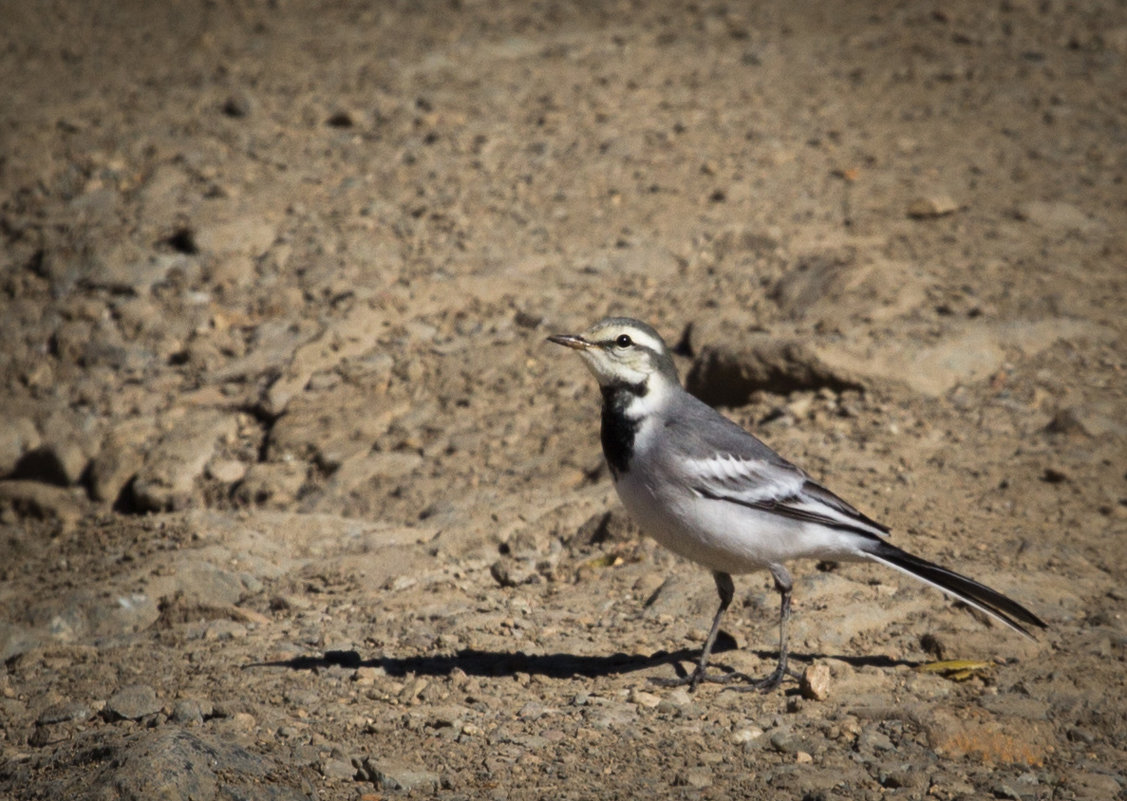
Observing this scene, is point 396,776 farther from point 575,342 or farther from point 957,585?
point 957,585

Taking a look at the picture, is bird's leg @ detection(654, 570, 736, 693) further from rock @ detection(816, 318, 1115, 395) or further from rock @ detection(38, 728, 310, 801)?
rock @ detection(816, 318, 1115, 395)

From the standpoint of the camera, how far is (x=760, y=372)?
342 inches

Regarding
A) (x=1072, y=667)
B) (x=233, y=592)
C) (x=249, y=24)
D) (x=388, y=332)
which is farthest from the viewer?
(x=249, y=24)

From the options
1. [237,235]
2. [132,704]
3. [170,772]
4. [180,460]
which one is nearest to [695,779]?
[170,772]

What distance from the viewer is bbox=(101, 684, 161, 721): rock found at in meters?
5.59

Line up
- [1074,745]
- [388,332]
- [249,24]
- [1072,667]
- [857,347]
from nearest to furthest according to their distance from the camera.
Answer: [1074,745]
[1072,667]
[857,347]
[388,332]
[249,24]

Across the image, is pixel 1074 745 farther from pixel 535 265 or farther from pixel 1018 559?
pixel 535 265

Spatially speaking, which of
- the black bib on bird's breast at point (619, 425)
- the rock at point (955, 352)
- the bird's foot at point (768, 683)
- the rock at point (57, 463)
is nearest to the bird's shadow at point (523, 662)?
the bird's foot at point (768, 683)

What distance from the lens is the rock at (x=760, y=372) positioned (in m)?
8.57

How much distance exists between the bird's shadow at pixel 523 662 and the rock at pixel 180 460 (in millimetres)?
3169

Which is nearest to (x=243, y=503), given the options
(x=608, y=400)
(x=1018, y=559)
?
(x=608, y=400)

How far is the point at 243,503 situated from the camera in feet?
29.2

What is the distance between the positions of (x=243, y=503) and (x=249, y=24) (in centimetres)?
772

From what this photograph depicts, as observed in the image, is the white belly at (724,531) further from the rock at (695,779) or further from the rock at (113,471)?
the rock at (113,471)
